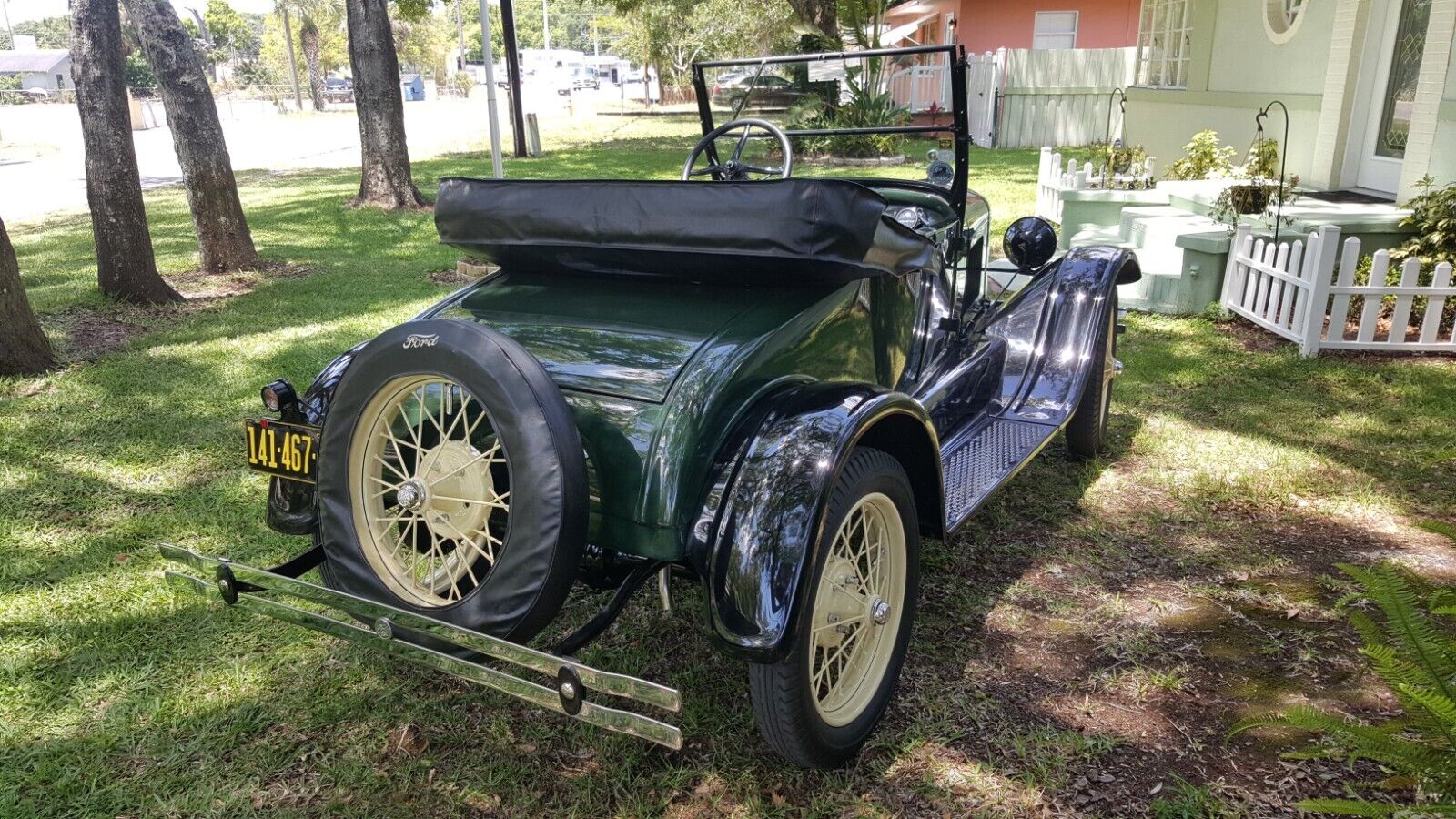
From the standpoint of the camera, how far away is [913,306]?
3.68 meters

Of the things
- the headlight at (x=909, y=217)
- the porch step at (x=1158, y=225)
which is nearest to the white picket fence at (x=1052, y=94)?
the porch step at (x=1158, y=225)

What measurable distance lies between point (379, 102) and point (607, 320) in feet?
30.8

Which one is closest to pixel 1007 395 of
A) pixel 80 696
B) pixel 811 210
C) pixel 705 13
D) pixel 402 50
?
pixel 811 210

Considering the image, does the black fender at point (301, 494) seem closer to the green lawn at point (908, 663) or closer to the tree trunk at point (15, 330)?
the green lawn at point (908, 663)

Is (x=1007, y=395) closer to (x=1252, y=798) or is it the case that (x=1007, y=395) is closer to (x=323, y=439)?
(x=1252, y=798)

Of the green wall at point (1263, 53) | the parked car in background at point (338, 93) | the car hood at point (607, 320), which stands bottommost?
the car hood at point (607, 320)

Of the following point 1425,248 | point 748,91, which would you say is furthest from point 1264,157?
point 748,91

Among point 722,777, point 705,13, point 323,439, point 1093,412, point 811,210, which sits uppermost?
point 705,13

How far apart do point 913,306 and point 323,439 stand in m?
2.20

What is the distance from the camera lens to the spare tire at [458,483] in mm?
2102

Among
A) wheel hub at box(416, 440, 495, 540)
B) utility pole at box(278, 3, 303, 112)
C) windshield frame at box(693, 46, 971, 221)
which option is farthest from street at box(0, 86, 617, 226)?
wheel hub at box(416, 440, 495, 540)

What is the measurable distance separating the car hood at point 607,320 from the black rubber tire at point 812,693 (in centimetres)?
51

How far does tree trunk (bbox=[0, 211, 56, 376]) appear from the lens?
534 cm

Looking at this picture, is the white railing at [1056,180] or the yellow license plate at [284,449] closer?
the yellow license plate at [284,449]
